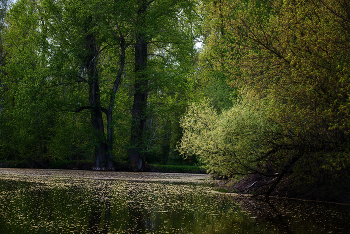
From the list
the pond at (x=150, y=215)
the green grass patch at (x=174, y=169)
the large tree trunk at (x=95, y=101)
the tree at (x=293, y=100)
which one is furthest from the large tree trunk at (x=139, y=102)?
the pond at (x=150, y=215)

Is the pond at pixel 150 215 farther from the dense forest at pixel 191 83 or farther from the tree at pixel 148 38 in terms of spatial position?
the tree at pixel 148 38

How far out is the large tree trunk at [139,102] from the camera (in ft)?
95.0

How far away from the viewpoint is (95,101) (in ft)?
95.6

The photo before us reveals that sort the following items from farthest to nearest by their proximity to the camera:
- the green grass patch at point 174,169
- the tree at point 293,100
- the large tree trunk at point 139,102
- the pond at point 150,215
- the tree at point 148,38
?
1. the green grass patch at point 174,169
2. the large tree trunk at point 139,102
3. the tree at point 148,38
4. the tree at point 293,100
5. the pond at point 150,215

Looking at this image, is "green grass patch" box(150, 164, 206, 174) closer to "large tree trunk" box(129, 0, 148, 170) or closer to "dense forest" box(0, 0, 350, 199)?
"dense forest" box(0, 0, 350, 199)

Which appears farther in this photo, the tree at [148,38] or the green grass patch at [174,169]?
the green grass patch at [174,169]

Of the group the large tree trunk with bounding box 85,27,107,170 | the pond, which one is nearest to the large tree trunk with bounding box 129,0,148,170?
the large tree trunk with bounding box 85,27,107,170

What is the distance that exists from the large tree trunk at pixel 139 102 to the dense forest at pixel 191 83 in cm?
10

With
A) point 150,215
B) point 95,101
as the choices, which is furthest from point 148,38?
point 150,215

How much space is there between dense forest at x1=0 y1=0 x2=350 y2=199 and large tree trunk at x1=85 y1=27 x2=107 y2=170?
8 centimetres

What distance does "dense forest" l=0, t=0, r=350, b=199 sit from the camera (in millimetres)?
10289

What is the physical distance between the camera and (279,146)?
1162 centimetres

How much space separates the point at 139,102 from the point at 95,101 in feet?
11.3

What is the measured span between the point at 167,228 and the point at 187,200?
4.41 m
